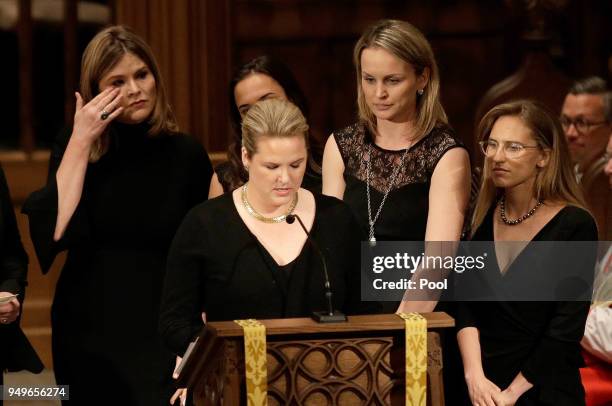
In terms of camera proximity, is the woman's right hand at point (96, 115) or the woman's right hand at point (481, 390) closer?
the woman's right hand at point (481, 390)

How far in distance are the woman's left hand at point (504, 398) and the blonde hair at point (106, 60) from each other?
4.47 feet

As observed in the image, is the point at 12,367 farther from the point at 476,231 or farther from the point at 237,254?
the point at 476,231

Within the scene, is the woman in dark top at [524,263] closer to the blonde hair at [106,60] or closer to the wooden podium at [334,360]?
the wooden podium at [334,360]

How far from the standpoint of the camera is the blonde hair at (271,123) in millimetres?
2996

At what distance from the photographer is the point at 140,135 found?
12.4 ft

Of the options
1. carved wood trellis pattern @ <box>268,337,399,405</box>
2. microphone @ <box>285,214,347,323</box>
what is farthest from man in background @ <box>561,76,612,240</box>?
carved wood trellis pattern @ <box>268,337,399,405</box>

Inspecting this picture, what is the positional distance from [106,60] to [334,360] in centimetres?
141

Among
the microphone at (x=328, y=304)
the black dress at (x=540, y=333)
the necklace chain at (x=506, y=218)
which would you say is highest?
the necklace chain at (x=506, y=218)

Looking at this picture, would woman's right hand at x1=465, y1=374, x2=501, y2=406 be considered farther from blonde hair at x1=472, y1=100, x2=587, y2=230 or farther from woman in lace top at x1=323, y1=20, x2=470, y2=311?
blonde hair at x1=472, y1=100, x2=587, y2=230

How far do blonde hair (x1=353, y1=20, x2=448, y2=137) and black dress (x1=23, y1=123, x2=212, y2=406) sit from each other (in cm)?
75

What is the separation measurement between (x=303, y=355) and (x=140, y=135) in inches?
52.3

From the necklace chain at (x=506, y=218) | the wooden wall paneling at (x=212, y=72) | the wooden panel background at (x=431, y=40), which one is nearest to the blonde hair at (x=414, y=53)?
the necklace chain at (x=506, y=218)

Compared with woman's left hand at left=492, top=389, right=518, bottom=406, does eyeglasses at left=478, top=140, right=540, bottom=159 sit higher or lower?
higher

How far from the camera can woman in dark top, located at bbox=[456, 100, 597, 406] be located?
10.7 ft
